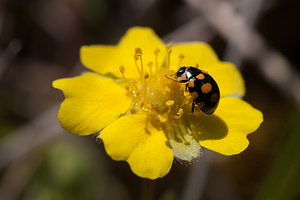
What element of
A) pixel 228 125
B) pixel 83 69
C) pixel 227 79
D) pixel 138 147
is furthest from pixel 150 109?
pixel 83 69

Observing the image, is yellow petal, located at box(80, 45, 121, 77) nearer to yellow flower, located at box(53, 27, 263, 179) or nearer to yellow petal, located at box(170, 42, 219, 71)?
yellow flower, located at box(53, 27, 263, 179)

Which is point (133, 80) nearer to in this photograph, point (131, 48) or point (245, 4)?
point (131, 48)

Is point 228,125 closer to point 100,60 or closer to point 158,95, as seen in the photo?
point 158,95

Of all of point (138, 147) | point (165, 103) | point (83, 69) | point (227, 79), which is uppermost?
point (227, 79)

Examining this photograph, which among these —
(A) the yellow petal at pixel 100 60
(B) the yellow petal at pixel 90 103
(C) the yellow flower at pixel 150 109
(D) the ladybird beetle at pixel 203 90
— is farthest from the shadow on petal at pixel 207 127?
(A) the yellow petal at pixel 100 60

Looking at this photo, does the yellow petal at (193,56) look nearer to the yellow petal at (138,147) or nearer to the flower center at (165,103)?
the flower center at (165,103)

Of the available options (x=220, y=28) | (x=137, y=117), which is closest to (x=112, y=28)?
(x=220, y=28)
